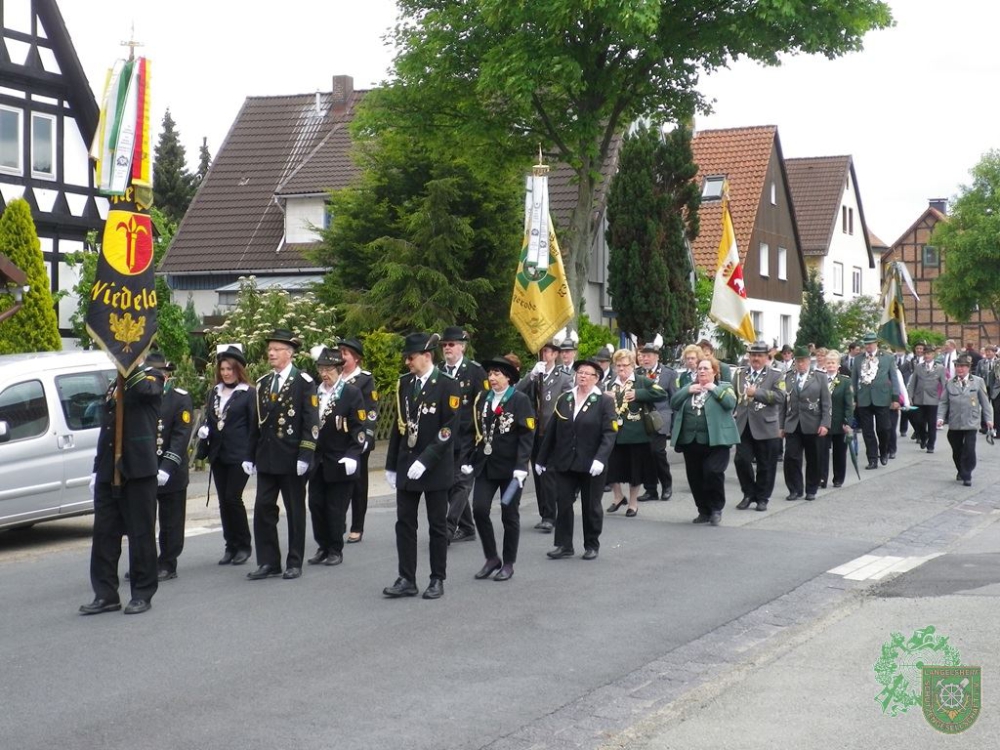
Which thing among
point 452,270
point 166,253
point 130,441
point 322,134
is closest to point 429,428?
point 130,441

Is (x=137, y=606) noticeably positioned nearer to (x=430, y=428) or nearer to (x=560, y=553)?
(x=430, y=428)

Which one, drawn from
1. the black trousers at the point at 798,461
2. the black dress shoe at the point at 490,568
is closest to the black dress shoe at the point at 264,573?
the black dress shoe at the point at 490,568

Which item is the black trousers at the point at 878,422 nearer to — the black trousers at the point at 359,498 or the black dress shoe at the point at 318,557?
the black trousers at the point at 359,498

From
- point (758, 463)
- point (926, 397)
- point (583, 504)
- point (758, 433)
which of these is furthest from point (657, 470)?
point (926, 397)

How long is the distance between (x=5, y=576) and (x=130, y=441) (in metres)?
2.42

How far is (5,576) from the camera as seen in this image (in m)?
10.4

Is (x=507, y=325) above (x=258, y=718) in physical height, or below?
above

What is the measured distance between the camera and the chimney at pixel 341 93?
41406 millimetres

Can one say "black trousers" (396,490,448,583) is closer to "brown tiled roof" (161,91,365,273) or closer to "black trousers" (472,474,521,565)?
"black trousers" (472,474,521,565)

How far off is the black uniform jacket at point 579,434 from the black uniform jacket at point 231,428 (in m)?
2.42

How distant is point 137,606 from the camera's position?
8.81 m

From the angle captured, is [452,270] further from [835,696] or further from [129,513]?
[835,696]

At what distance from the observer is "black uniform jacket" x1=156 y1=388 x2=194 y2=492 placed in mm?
10195

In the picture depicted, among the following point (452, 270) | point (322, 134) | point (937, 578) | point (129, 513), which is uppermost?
point (322, 134)
